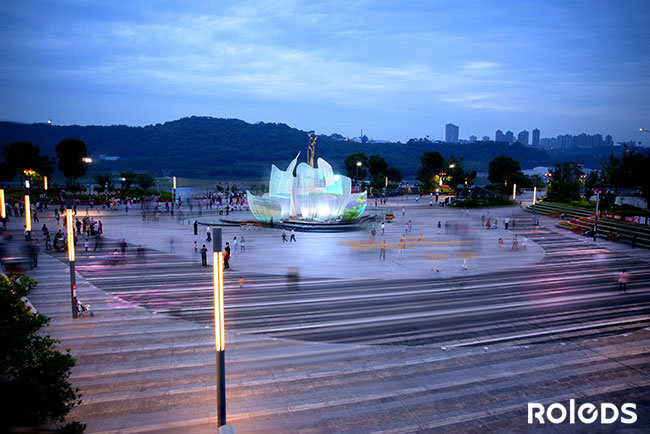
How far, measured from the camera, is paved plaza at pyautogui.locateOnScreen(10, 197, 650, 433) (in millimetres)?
8938

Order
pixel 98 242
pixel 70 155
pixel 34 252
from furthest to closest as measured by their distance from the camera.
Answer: pixel 70 155
pixel 98 242
pixel 34 252

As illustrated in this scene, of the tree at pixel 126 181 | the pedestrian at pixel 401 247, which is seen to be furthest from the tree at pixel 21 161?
the pedestrian at pixel 401 247

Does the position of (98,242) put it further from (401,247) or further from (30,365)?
(30,365)

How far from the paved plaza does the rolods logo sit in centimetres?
22

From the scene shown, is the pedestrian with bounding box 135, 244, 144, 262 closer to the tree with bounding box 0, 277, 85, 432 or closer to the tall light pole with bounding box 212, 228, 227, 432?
the tree with bounding box 0, 277, 85, 432

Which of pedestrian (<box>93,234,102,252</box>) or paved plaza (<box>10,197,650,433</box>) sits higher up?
pedestrian (<box>93,234,102,252</box>)

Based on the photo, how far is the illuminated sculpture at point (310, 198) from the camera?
Result: 37.6 metres

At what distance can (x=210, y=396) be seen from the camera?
31.1 feet

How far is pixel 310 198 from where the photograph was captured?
38.0 metres

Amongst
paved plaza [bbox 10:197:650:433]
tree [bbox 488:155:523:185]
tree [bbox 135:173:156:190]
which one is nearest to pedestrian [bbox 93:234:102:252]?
paved plaza [bbox 10:197:650:433]

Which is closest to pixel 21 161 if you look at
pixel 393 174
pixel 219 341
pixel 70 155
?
pixel 70 155

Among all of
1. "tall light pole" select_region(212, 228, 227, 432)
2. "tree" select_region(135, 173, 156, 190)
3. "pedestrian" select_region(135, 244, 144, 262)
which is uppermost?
→ "tree" select_region(135, 173, 156, 190)

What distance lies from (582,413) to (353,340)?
19.5 ft

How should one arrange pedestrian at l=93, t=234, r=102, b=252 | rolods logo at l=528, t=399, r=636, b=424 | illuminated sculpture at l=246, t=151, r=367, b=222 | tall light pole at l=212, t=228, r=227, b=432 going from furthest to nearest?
illuminated sculpture at l=246, t=151, r=367, b=222, pedestrian at l=93, t=234, r=102, b=252, rolods logo at l=528, t=399, r=636, b=424, tall light pole at l=212, t=228, r=227, b=432
